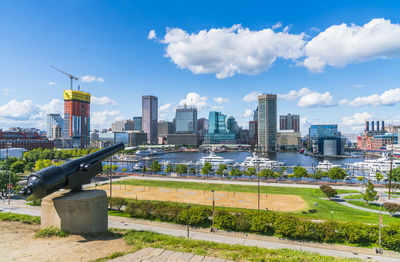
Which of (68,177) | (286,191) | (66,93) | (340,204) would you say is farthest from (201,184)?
(66,93)

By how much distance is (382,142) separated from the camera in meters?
157

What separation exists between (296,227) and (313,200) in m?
16.9

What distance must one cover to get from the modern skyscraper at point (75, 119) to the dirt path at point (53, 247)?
7035 inches

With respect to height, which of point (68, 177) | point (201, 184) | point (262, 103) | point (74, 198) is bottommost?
point (201, 184)

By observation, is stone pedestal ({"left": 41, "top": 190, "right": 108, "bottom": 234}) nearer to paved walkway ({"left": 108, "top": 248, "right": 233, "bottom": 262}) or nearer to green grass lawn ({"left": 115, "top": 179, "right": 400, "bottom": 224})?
paved walkway ({"left": 108, "top": 248, "right": 233, "bottom": 262})

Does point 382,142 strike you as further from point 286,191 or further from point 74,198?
point 74,198

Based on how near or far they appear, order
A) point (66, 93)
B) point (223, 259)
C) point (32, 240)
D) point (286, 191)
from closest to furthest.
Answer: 1. point (223, 259)
2. point (32, 240)
3. point (286, 191)
4. point (66, 93)

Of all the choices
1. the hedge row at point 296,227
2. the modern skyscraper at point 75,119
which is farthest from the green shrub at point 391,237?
the modern skyscraper at point 75,119

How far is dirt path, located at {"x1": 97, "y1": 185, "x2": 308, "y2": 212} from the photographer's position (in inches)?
1228

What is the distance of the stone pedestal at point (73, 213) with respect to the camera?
12.5m

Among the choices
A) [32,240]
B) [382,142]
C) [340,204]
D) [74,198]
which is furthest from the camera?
[382,142]

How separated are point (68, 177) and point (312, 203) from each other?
30.7 meters

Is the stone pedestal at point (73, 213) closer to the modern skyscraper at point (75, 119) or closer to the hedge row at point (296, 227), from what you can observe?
the hedge row at point (296, 227)

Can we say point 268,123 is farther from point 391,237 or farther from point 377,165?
point 391,237
